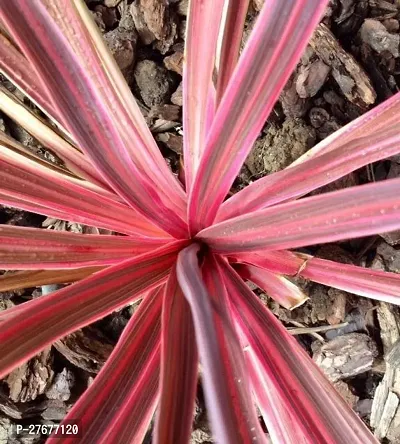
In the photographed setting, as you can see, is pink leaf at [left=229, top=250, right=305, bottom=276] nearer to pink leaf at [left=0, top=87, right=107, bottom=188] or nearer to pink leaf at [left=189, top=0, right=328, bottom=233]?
pink leaf at [left=189, top=0, right=328, bottom=233]

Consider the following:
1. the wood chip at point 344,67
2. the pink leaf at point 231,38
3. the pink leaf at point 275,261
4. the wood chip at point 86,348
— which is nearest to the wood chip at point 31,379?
the wood chip at point 86,348

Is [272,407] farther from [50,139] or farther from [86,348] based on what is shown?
[50,139]

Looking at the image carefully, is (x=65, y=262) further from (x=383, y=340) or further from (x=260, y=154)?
(x=383, y=340)

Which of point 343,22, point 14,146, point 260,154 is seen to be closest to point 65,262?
point 14,146

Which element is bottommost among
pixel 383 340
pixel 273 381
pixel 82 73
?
pixel 383 340

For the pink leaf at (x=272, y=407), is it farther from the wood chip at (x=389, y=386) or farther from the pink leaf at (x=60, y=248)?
the wood chip at (x=389, y=386)

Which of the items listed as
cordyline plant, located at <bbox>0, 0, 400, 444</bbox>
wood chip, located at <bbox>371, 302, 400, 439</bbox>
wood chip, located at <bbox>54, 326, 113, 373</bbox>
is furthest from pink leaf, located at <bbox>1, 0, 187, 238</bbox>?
wood chip, located at <bbox>371, 302, 400, 439</bbox>
